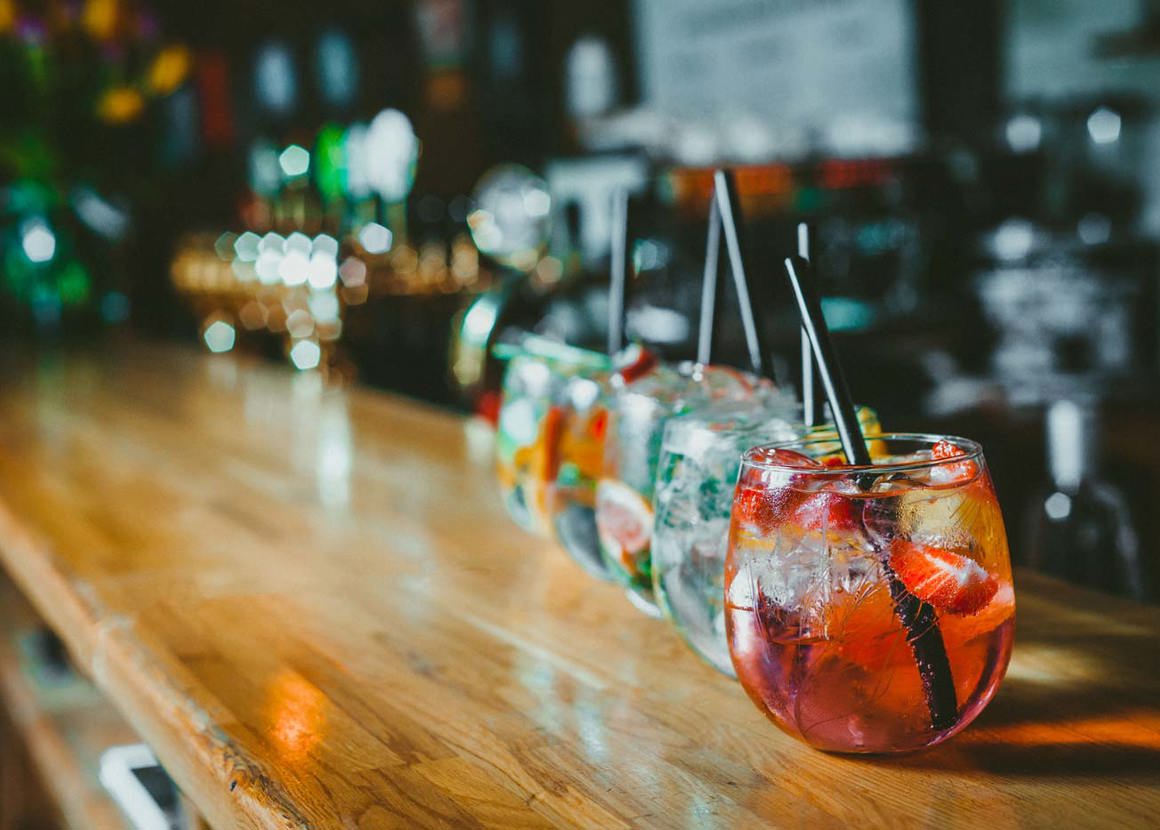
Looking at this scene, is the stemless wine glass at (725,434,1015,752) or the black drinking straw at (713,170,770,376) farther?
the black drinking straw at (713,170,770,376)

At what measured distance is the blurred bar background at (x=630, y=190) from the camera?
2.79 meters

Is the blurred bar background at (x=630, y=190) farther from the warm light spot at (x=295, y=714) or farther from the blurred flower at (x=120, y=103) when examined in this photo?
the warm light spot at (x=295, y=714)

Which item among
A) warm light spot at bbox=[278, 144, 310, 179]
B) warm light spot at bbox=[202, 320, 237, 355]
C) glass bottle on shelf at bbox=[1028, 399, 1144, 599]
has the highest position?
warm light spot at bbox=[278, 144, 310, 179]

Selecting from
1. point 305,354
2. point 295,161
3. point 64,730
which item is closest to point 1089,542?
point 64,730

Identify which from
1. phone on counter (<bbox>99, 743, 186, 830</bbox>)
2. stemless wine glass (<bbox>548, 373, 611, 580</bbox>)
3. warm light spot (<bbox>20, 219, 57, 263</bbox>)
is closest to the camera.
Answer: stemless wine glass (<bbox>548, 373, 611, 580</bbox>)

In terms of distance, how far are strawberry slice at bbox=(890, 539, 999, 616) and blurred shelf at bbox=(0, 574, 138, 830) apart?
1168mm

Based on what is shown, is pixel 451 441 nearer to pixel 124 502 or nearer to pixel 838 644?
pixel 124 502

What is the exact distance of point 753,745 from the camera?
0.67 m

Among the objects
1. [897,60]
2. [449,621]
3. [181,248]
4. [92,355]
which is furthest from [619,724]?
[897,60]

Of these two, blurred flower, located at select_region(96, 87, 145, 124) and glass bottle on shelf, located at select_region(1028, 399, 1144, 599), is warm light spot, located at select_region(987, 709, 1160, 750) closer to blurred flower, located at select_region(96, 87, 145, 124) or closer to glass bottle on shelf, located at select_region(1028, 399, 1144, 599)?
glass bottle on shelf, located at select_region(1028, 399, 1144, 599)

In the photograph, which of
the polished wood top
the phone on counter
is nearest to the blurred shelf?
the phone on counter

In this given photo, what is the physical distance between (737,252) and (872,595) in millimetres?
262

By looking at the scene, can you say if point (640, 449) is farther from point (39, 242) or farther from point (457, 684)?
point (39, 242)

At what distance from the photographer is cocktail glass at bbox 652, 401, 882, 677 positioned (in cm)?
72
